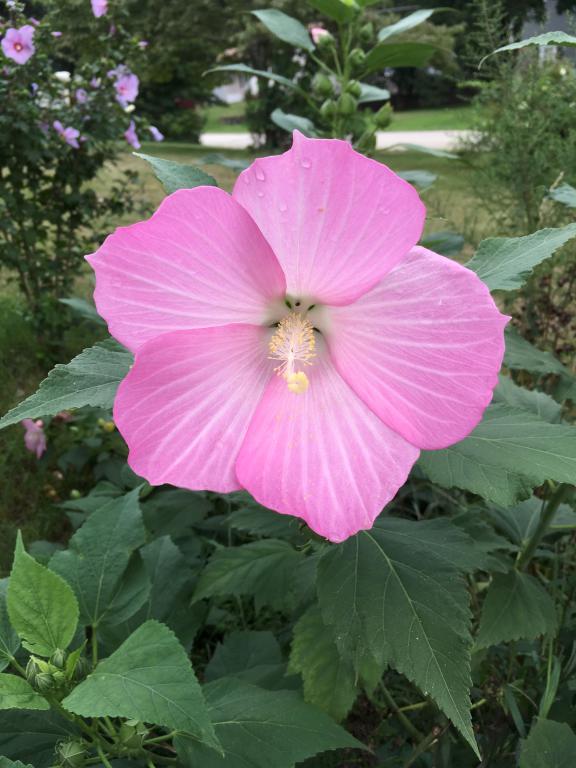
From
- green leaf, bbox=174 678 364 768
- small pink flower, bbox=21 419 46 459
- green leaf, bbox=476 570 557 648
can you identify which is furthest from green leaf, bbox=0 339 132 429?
small pink flower, bbox=21 419 46 459

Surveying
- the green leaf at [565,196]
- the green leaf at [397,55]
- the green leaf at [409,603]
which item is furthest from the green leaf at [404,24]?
the green leaf at [409,603]

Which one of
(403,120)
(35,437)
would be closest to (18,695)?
(35,437)

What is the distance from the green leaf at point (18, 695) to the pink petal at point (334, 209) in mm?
545

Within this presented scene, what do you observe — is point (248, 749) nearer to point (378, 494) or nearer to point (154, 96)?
point (378, 494)

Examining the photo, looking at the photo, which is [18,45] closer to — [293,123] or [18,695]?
[293,123]

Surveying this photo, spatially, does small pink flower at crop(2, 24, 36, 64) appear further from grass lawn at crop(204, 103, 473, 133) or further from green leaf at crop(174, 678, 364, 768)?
grass lawn at crop(204, 103, 473, 133)

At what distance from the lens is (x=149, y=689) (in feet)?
2.34

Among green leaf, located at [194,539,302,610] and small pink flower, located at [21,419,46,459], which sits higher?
green leaf, located at [194,539,302,610]

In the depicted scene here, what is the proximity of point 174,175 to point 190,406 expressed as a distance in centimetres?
32

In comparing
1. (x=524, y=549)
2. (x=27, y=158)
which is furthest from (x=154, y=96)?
(x=524, y=549)

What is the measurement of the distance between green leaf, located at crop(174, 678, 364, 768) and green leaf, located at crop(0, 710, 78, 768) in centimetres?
18

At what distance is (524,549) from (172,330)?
86 cm

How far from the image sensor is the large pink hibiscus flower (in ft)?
2.16

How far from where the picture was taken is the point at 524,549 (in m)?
1.28
